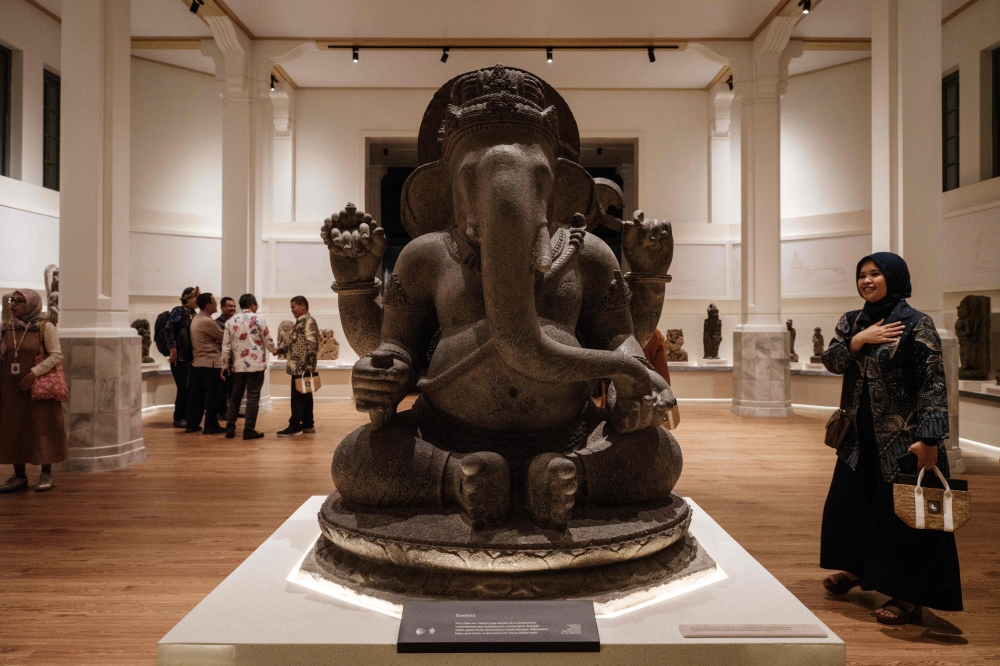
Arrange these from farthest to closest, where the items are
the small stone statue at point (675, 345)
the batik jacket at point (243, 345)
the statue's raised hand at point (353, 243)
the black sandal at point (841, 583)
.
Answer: the small stone statue at point (675, 345), the batik jacket at point (243, 345), the black sandal at point (841, 583), the statue's raised hand at point (353, 243)

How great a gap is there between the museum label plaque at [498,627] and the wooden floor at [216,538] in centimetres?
143

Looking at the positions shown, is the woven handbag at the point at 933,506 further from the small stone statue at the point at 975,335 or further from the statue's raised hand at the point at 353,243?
the small stone statue at the point at 975,335

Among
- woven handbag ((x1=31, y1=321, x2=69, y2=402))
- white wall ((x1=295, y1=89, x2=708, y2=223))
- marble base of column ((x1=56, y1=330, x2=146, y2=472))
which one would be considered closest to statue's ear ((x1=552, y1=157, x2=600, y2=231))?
woven handbag ((x1=31, y1=321, x2=69, y2=402))

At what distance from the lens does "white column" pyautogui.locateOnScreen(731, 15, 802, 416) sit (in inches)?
347

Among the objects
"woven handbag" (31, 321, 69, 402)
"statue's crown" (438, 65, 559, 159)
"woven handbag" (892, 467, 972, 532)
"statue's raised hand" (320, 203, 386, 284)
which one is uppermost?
"statue's crown" (438, 65, 559, 159)

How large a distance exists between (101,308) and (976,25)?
1024cm

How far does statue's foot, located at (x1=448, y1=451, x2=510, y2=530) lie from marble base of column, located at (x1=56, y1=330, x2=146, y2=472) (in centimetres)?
475

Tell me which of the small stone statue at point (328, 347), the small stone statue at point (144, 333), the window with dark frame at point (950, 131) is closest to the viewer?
the window with dark frame at point (950, 131)

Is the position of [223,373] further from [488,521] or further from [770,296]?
[770,296]

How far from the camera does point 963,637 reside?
8.50ft

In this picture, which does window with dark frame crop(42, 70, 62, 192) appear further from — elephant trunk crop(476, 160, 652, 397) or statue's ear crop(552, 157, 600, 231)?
elephant trunk crop(476, 160, 652, 397)

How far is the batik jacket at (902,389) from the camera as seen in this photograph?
2.48 m

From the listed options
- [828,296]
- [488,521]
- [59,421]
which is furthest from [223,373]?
[828,296]

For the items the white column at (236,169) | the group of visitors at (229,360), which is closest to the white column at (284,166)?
the white column at (236,169)
